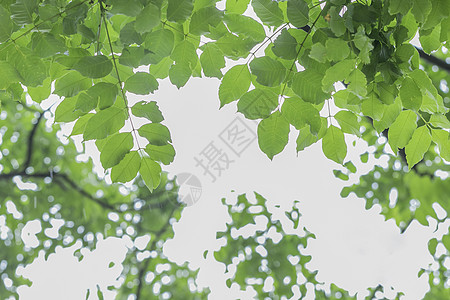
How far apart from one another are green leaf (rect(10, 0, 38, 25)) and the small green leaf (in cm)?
9

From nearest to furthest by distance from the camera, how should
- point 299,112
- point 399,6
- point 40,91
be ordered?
point 399,6 → point 299,112 → point 40,91

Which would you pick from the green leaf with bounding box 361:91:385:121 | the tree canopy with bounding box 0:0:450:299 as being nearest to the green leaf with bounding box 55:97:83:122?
the tree canopy with bounding box 0:0:450:299

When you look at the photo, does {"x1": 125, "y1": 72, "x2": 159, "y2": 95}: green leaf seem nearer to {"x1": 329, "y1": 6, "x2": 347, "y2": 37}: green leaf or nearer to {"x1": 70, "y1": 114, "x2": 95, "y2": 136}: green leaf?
{"x1": 70, "y1": 114, "x2": 95, "y2": 136}: green leaf

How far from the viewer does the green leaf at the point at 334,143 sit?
0.67 meters

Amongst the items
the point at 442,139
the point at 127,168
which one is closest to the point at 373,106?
the point at 442,139

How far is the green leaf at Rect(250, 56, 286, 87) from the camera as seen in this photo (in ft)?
1.93

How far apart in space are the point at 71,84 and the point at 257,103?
27 cm

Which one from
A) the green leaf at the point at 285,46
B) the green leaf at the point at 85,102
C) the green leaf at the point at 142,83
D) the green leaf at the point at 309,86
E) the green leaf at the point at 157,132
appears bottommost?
the green leaf at the point at 85,102

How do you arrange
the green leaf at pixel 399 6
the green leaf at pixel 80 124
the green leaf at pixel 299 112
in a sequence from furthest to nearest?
the green leaf at pixel 80 124 → the green leaf at pixel 299 112 → the green leaf at pixel 399 6

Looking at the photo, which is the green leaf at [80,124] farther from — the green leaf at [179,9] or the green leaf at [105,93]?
the green leaf at [179,9]

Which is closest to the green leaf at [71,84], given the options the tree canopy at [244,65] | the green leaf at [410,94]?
the tree canopy at [244,65]

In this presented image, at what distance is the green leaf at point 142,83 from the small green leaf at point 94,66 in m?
0.04

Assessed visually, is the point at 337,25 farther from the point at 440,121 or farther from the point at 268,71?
the point at 440,121

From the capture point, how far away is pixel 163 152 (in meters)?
0.67
